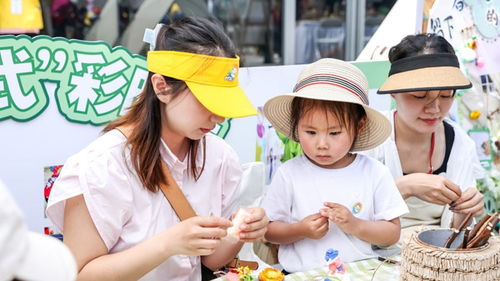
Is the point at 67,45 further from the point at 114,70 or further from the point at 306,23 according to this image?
the point at 306,23

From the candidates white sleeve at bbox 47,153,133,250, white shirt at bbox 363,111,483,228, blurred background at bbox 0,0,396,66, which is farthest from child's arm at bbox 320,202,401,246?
blurred background at bbox 0,0,396,66

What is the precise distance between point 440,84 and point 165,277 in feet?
3.92

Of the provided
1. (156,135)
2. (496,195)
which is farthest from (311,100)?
(496,195)

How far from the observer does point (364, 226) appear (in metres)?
1.73

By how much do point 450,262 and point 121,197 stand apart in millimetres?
858

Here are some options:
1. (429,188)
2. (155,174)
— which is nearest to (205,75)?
(155,174)

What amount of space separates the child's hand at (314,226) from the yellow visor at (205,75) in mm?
390

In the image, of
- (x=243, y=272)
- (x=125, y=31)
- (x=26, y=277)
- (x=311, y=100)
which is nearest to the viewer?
(x=26, y=277)

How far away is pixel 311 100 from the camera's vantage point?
180 centimetres

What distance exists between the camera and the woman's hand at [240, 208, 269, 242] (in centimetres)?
161

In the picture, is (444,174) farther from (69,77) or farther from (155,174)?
(69,77)

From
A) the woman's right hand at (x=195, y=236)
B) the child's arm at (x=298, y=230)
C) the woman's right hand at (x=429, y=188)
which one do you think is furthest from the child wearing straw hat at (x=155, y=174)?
the woman's right hand at (x=429, y=188)

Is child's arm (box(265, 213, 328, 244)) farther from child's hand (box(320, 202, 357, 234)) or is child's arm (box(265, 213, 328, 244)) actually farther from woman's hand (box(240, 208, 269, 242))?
woman's hand (box(240, 208, 269, 242))

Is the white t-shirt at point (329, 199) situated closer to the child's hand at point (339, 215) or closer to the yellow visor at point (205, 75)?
the child's hand at point (339, 215)
